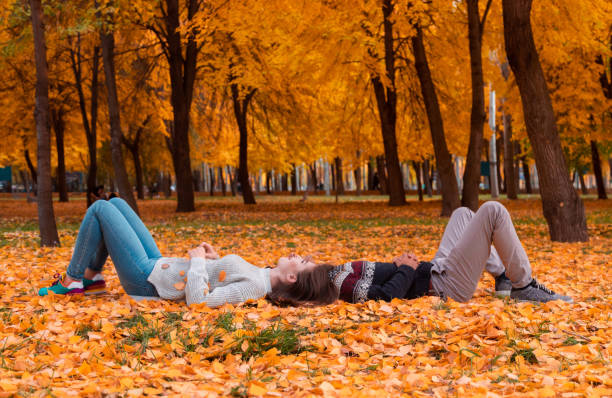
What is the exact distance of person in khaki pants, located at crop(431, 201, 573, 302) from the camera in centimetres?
474

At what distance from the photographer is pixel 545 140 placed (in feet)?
33.5

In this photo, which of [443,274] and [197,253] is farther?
[443,274]

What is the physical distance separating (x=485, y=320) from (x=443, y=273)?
87 cm

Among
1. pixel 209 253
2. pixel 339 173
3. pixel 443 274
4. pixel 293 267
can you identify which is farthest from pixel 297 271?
pixel 339 173

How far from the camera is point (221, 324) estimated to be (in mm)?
4344

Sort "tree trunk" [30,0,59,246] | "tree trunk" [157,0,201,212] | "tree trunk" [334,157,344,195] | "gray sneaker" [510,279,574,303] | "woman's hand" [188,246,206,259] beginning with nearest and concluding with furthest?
"woman's hand" [188,246,206,259]
"gray sneaker" [510,279,574,303]
"tree trunk" [30,0,59,246]
"tree trunk" [157,0,201,212]
"tree trunk" [334,157,344,195]

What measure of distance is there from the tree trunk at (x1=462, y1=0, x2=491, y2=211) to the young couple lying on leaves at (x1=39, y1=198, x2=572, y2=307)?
10.0 m

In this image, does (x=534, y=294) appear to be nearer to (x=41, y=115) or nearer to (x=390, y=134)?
(x=41, y=115)

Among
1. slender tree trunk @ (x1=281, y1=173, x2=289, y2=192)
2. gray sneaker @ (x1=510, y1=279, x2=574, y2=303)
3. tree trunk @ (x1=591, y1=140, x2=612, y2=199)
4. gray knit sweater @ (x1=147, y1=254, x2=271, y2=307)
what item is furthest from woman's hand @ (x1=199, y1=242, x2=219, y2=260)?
slender tree trunk @ (x1=281, y1=173, x2=289, y2=192)

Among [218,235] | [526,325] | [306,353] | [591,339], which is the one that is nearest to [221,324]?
[306,353]

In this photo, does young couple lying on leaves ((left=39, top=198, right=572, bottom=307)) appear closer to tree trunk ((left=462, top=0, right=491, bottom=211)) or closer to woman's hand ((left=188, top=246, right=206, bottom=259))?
woman's hand ((left=188, top=246, right=206, bottom=259))

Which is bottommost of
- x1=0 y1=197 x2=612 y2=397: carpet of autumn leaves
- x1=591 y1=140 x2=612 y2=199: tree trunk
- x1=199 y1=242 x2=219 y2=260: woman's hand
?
x1=0 y1=197 x2=612 y2=397: carpet of autumn leaves

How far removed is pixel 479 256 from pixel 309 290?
1.35 meters

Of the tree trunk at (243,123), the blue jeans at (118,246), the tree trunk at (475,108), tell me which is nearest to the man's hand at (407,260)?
the blue jeans at (118,246)
